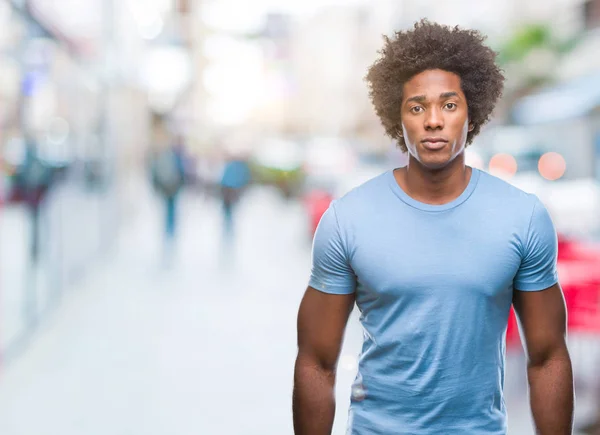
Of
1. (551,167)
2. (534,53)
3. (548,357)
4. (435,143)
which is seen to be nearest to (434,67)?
(435,143)

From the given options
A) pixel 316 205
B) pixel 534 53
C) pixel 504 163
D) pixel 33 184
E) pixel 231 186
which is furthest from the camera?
pixel 534 53

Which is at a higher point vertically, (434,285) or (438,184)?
(438,184)

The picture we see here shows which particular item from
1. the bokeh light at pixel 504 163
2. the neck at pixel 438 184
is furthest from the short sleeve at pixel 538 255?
the bokeh light at pixel 504 163

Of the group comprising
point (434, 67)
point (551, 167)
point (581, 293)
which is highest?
point (551, 167)

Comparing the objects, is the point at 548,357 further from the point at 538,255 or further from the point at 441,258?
the point at 441,258

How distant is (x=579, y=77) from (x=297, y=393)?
2939 centimetres

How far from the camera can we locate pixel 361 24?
97.7 m

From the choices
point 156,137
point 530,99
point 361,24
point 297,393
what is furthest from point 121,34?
point 361,24

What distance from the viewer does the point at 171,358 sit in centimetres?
801

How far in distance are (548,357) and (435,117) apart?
2.14 ft

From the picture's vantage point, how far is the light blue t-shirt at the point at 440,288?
2.37 meters

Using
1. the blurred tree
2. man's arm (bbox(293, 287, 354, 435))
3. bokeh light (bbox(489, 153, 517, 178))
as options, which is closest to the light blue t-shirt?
man's arm (bbox(293, 287, 354, 435))

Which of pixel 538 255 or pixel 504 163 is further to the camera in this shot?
pixel 504 163

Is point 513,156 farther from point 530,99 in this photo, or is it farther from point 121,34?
point 530,99
